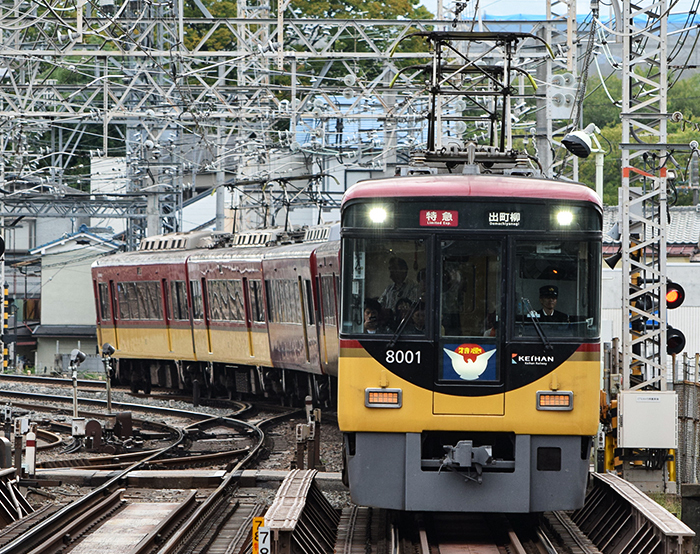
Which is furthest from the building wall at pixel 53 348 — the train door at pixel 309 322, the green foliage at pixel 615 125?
the train door at pixel 309 322

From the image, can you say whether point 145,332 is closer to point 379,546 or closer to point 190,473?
point 190,473

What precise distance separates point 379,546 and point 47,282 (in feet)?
115

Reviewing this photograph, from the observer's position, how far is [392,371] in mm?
8359

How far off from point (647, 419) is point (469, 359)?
4822mm

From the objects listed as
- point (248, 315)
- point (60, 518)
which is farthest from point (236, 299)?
point (60, 518)

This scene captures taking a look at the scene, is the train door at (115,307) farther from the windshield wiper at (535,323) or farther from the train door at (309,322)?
the windshield wiper at (535,323)

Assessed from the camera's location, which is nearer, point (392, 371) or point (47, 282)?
point (392, 371)

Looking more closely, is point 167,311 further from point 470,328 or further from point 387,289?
point 470,328

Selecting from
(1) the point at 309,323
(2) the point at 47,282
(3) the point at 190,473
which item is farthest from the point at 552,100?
(2) the point at 47,282

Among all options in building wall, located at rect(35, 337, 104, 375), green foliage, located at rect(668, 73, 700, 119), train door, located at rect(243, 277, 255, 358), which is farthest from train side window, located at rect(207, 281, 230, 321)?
green foliage, located at rect(668, 73, 700, 119)

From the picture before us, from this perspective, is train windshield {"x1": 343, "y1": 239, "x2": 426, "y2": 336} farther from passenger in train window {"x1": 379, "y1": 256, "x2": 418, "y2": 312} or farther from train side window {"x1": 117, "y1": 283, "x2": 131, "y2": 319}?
train side window {"x1": 117, "y1": 283, "x2": 131, "y2": 319}

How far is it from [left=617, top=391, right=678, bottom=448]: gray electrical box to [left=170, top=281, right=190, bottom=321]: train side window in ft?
39.9

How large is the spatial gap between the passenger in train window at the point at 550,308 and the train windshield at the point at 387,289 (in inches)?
31.9

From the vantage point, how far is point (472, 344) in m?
8.35
